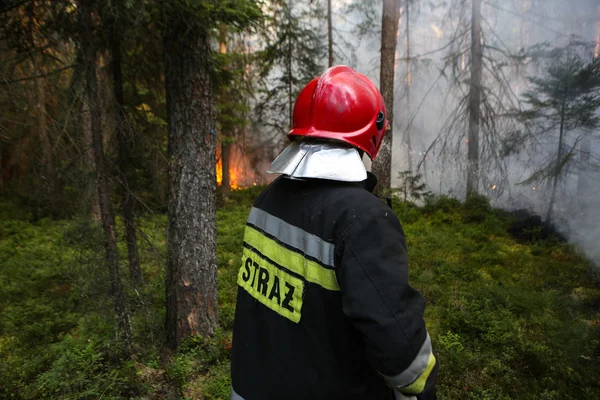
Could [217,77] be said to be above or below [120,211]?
above

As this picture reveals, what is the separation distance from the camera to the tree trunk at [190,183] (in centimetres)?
421

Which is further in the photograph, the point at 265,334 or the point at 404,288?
the point at 265,334

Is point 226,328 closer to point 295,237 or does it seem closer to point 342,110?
point 295,237

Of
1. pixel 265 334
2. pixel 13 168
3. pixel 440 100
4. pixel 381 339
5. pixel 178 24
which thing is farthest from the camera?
pixel 440 100

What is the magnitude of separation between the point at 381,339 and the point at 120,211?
4.62 meters

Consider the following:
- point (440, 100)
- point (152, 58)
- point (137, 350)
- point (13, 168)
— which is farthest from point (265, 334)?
point (13, 168)

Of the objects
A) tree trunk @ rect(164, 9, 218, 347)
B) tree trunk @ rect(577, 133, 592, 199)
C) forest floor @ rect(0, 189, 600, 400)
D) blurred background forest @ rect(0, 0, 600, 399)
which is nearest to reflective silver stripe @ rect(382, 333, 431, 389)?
blurred background forest @ rect(0, 0, 600, 399)

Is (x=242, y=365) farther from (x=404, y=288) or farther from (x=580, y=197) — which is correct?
(x=580, y=197)

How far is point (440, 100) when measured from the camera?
16.0 metres

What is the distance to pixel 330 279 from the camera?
1293 mm

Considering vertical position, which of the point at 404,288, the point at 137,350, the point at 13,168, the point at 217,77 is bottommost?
the point at 137,350

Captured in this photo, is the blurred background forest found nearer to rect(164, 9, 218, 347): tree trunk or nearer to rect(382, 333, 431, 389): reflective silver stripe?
rect(164, 9, 218, 347): tree trunk

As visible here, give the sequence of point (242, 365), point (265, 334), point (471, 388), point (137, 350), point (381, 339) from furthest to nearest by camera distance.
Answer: point (137, 350) → point (471, 388) → point (242, 365) → point (265, 334) → point (381, 339)

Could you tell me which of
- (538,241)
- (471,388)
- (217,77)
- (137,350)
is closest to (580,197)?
(538,241)
